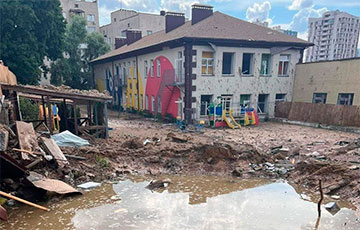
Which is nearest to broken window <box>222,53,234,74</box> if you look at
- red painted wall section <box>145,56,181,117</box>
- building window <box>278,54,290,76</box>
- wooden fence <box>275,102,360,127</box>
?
red painted wall section <box>145,56,181,117</box>

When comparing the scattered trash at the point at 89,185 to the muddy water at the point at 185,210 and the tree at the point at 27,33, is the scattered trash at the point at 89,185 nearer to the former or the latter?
the muddy water at the point at 185,210

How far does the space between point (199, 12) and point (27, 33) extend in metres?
13.0

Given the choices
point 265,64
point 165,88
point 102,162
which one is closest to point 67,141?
point 102,162

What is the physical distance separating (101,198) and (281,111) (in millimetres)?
16986

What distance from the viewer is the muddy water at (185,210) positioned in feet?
17.7

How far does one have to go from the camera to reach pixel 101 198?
6.59 metres

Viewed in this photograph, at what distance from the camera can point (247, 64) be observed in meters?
19.0

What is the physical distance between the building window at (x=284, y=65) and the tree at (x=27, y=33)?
18.6 meters

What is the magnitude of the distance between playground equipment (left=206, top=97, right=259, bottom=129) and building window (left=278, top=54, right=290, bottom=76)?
4510mm

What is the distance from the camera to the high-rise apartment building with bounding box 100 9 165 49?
41750 mm

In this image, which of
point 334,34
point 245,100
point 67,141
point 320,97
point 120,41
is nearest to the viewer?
point 67,141

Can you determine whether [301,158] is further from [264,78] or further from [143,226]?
[264,78]

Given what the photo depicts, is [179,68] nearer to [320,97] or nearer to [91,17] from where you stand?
[320,97]

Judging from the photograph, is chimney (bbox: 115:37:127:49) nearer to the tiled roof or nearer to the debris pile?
the tiled roof
